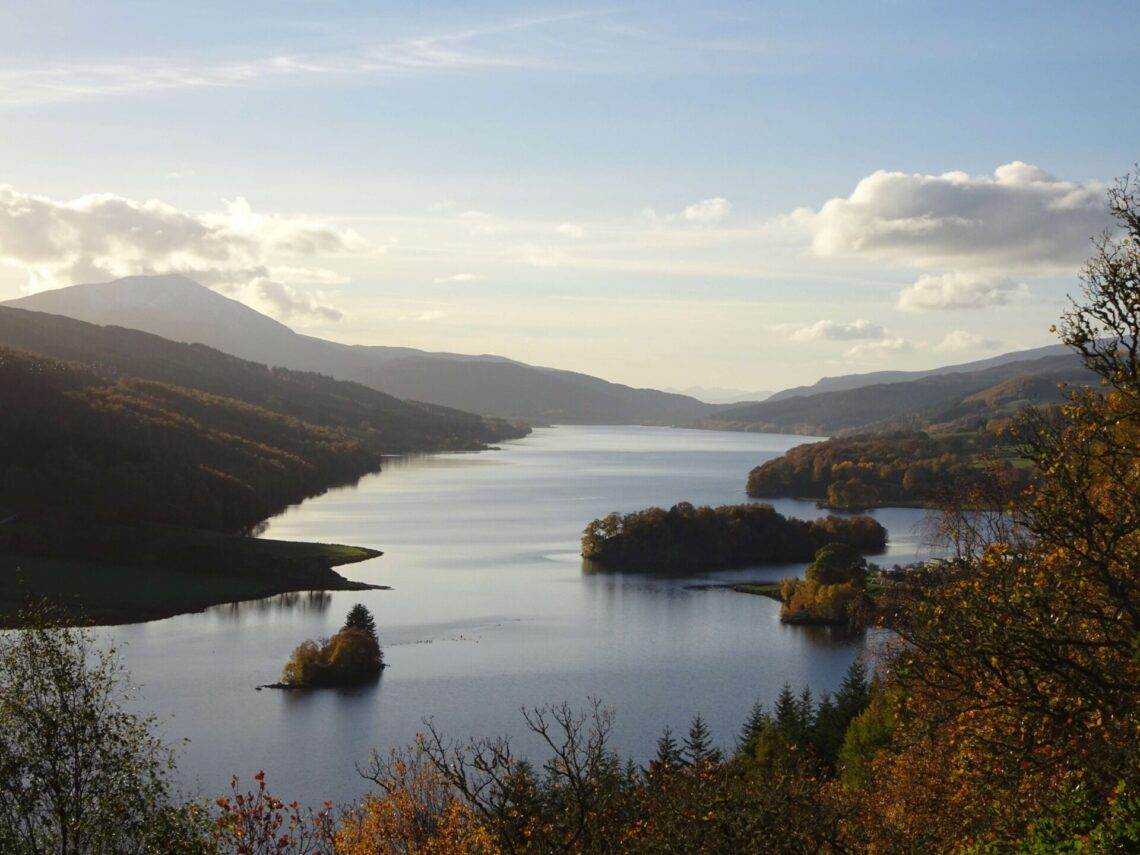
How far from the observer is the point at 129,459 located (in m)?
114

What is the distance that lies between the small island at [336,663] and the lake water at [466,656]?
3.49 feet

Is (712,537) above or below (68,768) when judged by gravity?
below

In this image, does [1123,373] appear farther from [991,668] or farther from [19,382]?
[19,382]

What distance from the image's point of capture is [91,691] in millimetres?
16859

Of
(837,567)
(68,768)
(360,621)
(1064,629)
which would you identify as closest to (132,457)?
(360,621)

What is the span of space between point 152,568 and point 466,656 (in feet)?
129

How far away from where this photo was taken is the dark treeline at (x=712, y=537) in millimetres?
95500

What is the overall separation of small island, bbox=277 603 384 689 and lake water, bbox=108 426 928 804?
1063 mm

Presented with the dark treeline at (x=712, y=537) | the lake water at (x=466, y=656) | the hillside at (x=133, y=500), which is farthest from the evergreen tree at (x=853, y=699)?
the dark treeline at (x=712, y=537)

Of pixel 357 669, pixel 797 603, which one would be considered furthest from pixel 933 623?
pixel 797 603

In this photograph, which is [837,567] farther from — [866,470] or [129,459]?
[866,470]

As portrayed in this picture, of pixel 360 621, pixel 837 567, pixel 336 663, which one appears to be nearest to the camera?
pixel 336 663

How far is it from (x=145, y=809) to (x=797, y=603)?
61.0m

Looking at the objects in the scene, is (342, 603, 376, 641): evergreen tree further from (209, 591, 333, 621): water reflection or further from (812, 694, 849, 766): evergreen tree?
(812, 694, 849, 766): evergreen tree
